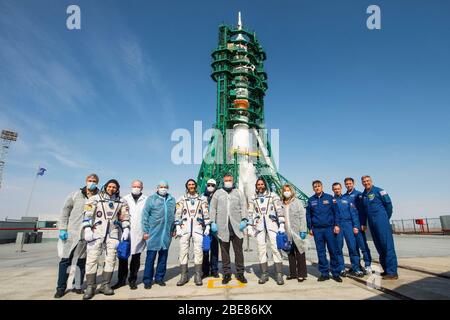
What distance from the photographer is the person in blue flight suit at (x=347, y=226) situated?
5.29 metres

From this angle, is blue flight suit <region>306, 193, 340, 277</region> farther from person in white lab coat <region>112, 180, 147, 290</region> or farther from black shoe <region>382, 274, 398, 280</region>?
person in white lab coat <region>112, 180, 147, 290</region>

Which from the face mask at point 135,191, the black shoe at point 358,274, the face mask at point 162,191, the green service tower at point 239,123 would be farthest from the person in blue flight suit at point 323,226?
the green service tower at point 239,123

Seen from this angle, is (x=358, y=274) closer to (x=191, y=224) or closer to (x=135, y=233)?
(x=191, y=224)

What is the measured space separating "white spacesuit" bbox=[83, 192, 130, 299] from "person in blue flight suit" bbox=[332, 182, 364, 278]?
4744 millimetres

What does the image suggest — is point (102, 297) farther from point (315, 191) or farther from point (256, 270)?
point (315, 191)

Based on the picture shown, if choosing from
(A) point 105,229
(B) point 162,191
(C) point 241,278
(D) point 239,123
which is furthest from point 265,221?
(D) point 239,123

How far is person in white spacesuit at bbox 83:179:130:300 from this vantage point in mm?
4211

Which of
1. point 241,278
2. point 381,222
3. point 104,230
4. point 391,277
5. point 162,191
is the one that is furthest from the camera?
point 162,191

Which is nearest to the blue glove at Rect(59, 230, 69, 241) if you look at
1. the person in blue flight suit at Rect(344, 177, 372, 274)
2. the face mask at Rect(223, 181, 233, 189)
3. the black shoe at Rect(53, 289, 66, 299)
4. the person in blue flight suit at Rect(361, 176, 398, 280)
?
the black shoe at Rect(53, 289, 66, 299)

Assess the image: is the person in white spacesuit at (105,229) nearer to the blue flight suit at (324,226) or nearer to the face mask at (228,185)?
the face mask at (228,185)

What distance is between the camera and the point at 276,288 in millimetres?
4395

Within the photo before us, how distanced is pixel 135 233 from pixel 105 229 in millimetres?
805

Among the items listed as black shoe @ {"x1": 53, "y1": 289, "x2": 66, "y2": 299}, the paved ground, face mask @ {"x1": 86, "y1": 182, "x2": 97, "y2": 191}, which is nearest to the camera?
the paved ground

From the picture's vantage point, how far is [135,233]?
202 inches
